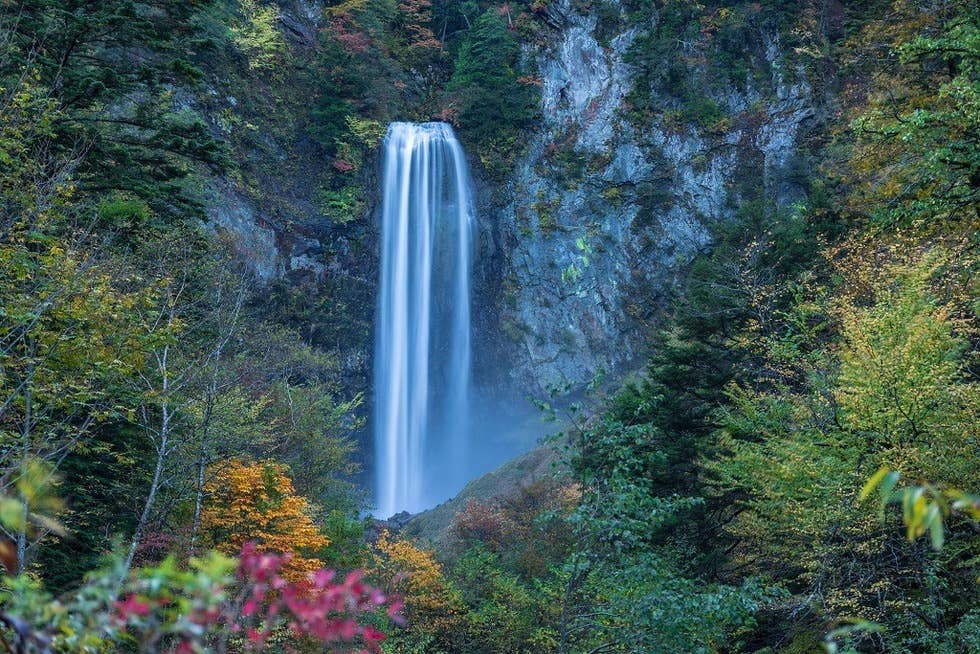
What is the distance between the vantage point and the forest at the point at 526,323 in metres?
6.68

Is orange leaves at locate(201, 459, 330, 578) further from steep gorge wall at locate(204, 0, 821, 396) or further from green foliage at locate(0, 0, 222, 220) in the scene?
steep gorge wall at locate(204, 0, 821, 396)

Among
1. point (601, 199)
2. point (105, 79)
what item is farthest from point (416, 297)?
point (105, 79)

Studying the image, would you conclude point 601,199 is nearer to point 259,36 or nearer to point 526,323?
point 526,323

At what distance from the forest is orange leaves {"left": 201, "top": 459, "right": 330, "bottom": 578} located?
0.07 metres

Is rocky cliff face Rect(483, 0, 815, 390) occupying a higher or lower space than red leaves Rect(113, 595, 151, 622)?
higher

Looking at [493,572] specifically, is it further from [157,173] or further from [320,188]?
[320,188]

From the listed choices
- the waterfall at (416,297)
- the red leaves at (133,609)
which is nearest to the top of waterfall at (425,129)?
the waterfall at (416,297)

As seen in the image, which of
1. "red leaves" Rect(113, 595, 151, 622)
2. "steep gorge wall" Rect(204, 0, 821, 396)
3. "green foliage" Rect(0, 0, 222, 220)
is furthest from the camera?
"steep gorge wall" Rect(204, 0, 821, 396)

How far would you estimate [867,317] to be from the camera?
8492 mm

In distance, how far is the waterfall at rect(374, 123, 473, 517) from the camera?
108 ft

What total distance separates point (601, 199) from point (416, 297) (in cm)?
1086

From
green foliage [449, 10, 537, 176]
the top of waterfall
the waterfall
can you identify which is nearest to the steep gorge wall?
green foliage [449, 10, 537, 176]

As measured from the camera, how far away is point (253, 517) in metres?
10.2

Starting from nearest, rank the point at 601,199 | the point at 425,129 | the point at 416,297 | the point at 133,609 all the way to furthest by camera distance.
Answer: the point at 133,609 < the point at 601,199 < the point at 425,129 < the point at 416,297
